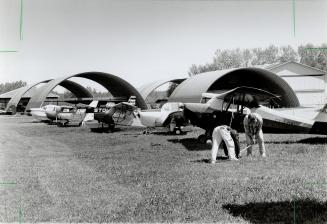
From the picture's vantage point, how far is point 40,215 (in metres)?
4.75

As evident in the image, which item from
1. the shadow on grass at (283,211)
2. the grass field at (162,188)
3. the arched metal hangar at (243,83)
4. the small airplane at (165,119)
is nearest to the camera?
the shadow on grass at (283,211)

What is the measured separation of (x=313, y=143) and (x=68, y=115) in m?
15.9

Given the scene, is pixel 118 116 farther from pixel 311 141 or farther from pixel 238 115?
pixel 311 141

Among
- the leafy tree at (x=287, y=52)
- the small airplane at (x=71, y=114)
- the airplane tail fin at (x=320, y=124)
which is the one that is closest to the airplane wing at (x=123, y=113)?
the small airplane at (x=71, y=114)

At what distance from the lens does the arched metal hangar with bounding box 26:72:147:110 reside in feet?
98.8

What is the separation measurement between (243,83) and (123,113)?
12171mm

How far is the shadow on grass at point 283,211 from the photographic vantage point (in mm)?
4395

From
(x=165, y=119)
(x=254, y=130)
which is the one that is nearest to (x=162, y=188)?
(x=254, y=130)

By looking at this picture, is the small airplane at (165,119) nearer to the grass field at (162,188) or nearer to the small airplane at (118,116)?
the small airplane at (118,116)

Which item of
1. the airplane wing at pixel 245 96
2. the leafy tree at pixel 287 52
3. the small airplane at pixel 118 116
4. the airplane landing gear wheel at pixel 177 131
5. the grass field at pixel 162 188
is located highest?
the leafy tree at pixel 287 52

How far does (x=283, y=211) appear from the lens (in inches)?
184

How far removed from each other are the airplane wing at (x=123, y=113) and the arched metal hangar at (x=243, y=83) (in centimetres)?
454

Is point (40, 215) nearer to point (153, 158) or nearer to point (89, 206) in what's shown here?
point (89, 206)

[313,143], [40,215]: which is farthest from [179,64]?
[40,215]
